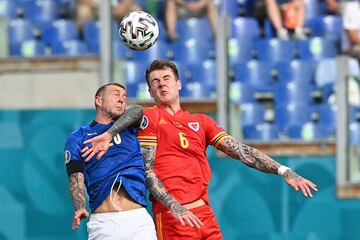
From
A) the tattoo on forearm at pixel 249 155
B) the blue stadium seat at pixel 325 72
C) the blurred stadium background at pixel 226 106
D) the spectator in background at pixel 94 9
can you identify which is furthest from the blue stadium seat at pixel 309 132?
the tattoo on forearm at pixel 249 155

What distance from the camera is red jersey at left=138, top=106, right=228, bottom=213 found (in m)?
7.64

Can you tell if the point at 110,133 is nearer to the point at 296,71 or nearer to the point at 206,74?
the point at 206,74

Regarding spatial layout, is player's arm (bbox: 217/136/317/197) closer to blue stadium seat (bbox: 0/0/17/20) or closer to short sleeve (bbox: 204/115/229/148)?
short sleeve (bbox: 204/115/229/148)

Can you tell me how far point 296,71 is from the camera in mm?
11953

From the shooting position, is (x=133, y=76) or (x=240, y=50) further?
(x=240, y=50)

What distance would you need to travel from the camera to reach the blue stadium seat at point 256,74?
11842 millimetres

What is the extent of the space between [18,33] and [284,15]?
2973 millimetres

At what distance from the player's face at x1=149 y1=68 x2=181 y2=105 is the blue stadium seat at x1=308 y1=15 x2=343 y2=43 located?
15.8 ft

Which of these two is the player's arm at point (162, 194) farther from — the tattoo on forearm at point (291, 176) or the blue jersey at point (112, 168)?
the tattoo on forearm at point (291, 176)

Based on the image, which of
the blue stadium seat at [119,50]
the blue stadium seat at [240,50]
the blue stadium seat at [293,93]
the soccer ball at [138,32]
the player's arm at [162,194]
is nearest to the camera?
the player's arm at [162,194]

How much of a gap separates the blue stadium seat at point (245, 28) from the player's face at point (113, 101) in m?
4.72

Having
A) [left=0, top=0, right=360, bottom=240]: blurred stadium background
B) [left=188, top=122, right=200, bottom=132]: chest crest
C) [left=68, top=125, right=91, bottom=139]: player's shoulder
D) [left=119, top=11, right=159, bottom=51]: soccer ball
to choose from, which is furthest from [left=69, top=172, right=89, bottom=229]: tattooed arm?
[left=0, top=0, right=360, bottom=240]: blurred stadium background

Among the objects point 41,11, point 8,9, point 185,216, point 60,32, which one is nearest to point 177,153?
point 185,216

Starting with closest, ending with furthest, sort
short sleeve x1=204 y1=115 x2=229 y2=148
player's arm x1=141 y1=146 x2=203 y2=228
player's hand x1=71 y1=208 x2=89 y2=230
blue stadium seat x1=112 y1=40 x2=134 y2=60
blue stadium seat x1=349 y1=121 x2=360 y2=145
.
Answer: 1. player's hand x1=71 y1=208 x2=89 y2=230
2. player's arm x1=141 y1=146 x2=203 y2=228
3. short sleeve x1=204 y1=115 x2=229 y2=148
4. blue stadium seat x1=349 y1=121 x2=360 y2=145
5. blue stadium seat x1=112 y1=40 x2=134 y2=60
